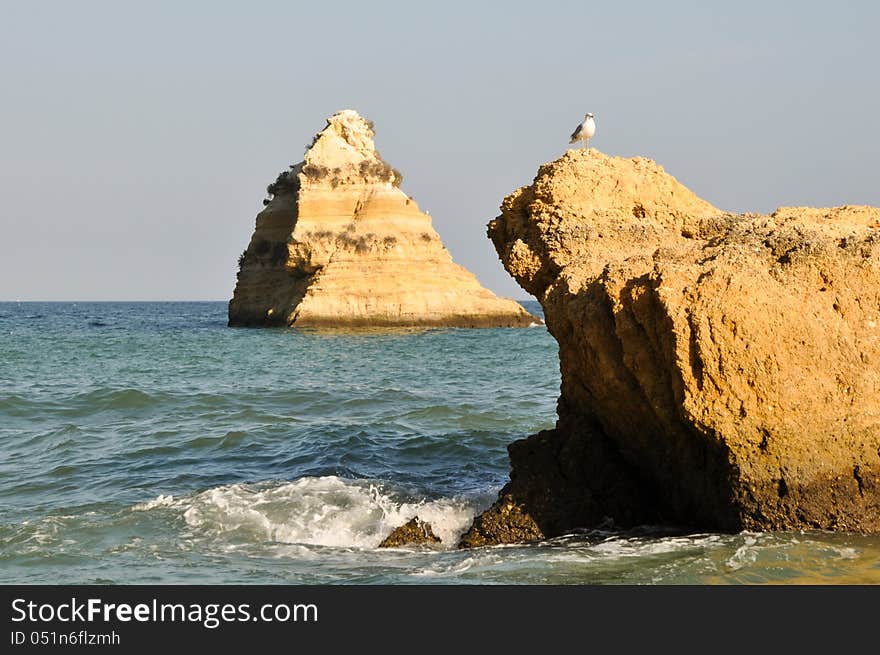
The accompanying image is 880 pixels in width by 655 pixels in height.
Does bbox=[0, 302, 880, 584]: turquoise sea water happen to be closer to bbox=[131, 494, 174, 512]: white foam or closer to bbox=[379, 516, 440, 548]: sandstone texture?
bbox=[131, 494, 174, 512]: white foam

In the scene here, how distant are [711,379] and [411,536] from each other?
291 centimetres

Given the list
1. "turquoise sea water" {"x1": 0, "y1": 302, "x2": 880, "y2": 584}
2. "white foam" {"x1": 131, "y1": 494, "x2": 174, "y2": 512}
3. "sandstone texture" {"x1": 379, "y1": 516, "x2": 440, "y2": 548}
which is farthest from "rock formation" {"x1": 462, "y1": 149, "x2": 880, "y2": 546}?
"white foam" {"x1": 131, "y1": 494, "x2": 174, "y2": 512}

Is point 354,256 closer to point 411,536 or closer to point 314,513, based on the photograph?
point 314,513

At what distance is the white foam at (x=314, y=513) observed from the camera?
8.55 meters

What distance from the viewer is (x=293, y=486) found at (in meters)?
10.2

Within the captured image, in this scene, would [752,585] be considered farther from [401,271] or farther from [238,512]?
[401,271]

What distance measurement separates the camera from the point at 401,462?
12.0 m

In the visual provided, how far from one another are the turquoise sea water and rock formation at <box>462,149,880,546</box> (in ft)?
0.84

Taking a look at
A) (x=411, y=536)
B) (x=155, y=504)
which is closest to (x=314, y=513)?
(x=411, y=536)

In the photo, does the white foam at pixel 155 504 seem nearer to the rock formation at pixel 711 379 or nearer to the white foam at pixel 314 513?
the white foam at pixel 314 513

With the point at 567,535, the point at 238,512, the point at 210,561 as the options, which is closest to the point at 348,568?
the point at 210,561

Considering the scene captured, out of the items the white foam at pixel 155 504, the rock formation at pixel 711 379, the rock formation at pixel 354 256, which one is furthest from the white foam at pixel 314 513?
the rock formation at pixel 354 256

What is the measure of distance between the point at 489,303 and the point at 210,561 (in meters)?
45.5

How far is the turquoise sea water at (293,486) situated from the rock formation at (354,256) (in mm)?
25488
